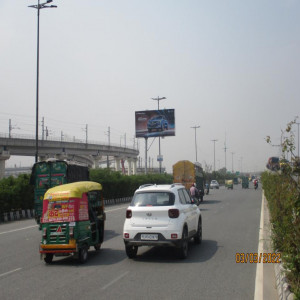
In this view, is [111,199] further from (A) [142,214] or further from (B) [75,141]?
(A) [142,214]

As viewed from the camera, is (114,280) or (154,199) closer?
(114,280)

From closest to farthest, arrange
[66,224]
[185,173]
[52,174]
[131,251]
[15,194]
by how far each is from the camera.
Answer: [66,224], [131,251], [52,174], [15,194], [185,173]

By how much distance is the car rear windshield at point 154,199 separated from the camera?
10727 millimetres

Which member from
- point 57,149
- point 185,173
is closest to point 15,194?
point 185,173

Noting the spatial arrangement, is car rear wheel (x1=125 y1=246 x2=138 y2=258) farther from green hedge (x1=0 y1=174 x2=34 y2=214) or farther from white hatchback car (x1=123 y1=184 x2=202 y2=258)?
green hedge (x1=0 y1=174 x2=34 y2=214)

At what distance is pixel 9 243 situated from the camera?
13.9 m

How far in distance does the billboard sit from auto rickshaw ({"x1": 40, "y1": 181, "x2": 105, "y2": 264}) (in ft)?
138

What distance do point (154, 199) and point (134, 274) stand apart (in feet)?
8.15

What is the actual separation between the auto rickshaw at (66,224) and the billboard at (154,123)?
42063 millimetres

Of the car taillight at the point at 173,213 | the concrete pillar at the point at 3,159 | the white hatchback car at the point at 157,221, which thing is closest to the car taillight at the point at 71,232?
the white hatchback car at the point at 157,221

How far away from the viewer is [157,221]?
34.0 ft

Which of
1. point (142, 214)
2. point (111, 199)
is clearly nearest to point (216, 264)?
point (142, 214)

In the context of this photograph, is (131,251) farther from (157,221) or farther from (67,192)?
(67,192)

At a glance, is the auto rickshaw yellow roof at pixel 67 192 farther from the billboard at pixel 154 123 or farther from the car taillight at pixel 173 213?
the billboard at pixel 154 123
